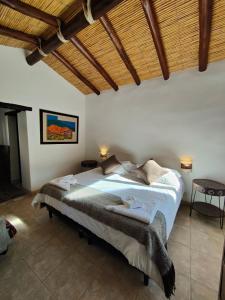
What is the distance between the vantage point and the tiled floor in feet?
4.67

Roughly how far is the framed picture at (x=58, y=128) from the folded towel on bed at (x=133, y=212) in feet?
8.98

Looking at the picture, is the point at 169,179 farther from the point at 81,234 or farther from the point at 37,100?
the point at 37,100

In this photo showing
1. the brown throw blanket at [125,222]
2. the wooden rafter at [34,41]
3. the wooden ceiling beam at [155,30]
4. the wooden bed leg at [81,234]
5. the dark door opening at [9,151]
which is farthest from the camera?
the dark door opening at [9,151]

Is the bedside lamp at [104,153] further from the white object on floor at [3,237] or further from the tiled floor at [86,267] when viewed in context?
the white object on floor at [3,237]

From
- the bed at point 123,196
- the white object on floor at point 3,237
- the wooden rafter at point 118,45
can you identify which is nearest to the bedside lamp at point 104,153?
the bed at point 123,196

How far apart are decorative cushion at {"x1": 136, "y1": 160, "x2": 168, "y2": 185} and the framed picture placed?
7.75ft

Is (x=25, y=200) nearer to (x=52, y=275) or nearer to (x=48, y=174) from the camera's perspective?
(x=48, y=174)

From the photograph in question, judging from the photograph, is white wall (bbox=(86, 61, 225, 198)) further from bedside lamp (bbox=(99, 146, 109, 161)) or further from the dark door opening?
the dark door opening

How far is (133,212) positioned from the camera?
5.34ft

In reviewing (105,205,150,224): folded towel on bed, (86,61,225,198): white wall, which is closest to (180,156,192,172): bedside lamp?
(86,61,225,198): white wall

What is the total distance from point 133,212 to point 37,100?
3.27 metres

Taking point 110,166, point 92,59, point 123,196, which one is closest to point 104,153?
point 110,166

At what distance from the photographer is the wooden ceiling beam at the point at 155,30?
1903mm

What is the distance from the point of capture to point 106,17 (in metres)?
2.18
